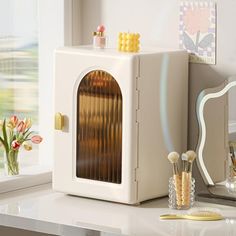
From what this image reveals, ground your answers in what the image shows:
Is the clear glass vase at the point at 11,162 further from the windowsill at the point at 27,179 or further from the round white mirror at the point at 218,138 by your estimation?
the round white mirror at the point at 218,138

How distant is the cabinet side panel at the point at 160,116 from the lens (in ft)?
8.34

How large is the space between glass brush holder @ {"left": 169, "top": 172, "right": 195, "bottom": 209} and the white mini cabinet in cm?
9

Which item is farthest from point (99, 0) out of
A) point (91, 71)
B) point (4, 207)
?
point (4, 207)

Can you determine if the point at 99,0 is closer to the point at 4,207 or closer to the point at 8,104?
the point at 8,104

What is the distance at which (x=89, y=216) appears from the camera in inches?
95.8

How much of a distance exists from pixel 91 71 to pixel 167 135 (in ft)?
0.97

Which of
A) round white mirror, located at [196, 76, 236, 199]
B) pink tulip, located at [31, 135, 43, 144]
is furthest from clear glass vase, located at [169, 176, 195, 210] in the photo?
pink tulip, located at [31, 135, 43, 144]

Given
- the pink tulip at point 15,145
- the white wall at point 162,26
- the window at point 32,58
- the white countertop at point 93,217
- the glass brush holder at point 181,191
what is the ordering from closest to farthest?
1. the white countertop at point 93,217
2. the glass brush holder at point 181,191
3. the white wall at point 162,26
4. the pink tulip at point 15,145
5. the window at point 32,58

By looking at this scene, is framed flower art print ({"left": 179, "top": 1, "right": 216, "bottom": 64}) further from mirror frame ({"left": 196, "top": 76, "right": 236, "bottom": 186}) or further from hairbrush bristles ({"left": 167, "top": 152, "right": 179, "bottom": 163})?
hairbrush bristles ({"left": 167, "top": 152, "right": 179, "bottom": 163})

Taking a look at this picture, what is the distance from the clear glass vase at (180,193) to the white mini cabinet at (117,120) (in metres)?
0.09

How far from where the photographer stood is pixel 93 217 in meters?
2.42

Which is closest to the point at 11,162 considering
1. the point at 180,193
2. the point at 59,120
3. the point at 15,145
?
the point at 15,145

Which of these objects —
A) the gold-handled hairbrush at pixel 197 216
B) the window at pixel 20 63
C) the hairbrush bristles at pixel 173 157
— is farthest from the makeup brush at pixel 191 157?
the window at pixel 20 63

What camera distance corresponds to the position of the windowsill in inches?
107
